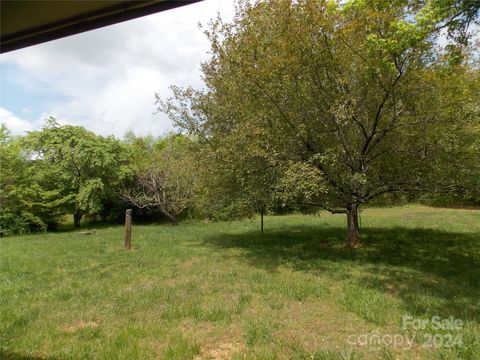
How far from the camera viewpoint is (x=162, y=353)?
3682 millimetres

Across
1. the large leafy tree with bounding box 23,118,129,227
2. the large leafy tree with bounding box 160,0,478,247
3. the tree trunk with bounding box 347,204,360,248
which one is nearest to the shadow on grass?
the tree trunk with bounding box 347,204,360,248

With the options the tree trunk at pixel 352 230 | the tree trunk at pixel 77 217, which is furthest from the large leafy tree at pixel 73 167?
the tree trunk at pixel 352 230

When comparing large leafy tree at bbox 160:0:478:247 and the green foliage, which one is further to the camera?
the green foliage

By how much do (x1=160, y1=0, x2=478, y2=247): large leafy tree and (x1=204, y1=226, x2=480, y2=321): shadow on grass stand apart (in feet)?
5.41

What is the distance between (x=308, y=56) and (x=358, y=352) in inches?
270

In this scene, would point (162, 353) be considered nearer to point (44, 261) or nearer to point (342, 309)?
point (342, 309)

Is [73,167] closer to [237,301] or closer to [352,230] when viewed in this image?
[352,230]

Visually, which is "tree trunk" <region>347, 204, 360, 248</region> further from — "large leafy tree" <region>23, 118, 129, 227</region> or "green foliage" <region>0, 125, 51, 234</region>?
"green foliage" <region>0, 125, 51, 234</region>

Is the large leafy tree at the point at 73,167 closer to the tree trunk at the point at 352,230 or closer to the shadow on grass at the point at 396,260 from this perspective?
the shadow on grass at the point at 396,260

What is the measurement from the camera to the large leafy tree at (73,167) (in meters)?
19.2

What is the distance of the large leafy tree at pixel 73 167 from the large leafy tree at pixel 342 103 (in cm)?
1313

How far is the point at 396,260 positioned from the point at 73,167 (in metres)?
18.4

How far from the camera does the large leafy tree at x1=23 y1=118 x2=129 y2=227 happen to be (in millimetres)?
19164

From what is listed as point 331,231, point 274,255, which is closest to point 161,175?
point 331,231
